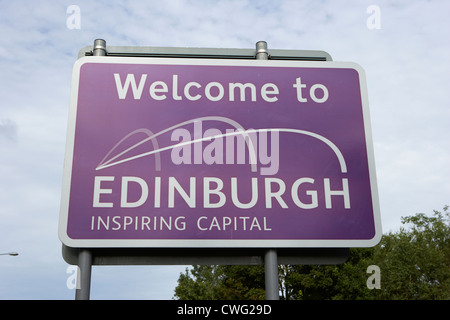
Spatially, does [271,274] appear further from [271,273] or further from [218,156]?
[218,156]

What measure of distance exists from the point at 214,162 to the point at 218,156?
0.09 metres

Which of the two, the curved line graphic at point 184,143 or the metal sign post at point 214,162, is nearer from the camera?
the metal sign post at point 214,162

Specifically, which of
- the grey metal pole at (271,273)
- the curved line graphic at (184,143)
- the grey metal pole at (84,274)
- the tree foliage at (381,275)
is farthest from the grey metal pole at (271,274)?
the tree foliage at (381,275)

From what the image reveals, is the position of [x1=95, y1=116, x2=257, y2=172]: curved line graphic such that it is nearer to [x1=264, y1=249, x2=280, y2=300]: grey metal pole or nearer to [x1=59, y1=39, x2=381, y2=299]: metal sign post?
[x1=59, y1=39, x2=381, y2=299]: metal sign post

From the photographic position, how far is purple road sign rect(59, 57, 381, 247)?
5.19m

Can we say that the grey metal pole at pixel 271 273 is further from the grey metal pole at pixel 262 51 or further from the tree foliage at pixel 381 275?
the tree foliage at pixel 381 275

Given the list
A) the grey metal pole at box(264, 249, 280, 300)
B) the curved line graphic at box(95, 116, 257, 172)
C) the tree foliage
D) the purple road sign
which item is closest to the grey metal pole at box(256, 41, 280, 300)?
the grey metal pole at box(264, 249, 280, 300)

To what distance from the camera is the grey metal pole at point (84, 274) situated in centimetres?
477

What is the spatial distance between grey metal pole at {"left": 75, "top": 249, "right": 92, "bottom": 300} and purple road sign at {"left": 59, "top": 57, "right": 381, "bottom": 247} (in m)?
0.15

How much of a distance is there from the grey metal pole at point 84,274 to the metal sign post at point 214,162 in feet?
0.04

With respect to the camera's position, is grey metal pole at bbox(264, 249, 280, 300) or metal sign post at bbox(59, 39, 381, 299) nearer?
grey metal pole at bbox(264, 249, 280, 300)

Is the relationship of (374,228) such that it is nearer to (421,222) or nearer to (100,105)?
(100,105)
